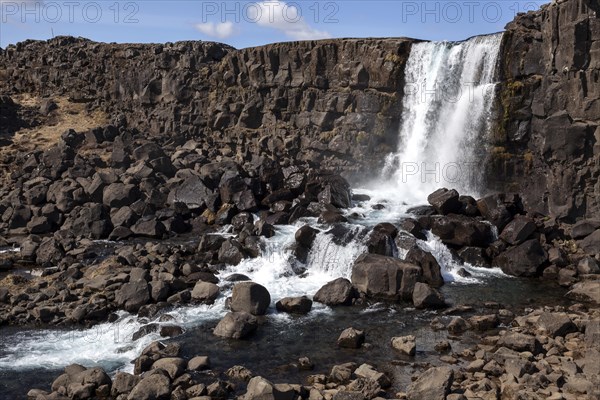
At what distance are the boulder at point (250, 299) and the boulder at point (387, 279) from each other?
14.4ft

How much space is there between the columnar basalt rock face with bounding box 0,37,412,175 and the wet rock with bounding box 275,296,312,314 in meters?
20.6

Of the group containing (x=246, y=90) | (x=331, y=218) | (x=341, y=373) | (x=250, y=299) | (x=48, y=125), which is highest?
(x=246, y=90)

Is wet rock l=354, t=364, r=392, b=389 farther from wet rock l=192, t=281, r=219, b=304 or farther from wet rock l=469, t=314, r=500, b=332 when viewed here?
wet rock l=192, t=281, r=219, b=304

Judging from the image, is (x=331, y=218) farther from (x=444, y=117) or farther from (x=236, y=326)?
(x=236, y=326)

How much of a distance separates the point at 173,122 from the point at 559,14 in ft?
103

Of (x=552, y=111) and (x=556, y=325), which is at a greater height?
(x=552, y=111)

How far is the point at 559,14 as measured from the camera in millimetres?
32406

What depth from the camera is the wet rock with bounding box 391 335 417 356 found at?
2058 centimetres

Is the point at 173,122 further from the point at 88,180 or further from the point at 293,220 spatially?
the point at 293,220

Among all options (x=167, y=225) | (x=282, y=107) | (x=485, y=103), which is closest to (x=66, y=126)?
(x=282, y=107)

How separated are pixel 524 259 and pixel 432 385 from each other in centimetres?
1391

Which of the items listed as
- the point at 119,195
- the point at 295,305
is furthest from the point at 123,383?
the point at 119,195

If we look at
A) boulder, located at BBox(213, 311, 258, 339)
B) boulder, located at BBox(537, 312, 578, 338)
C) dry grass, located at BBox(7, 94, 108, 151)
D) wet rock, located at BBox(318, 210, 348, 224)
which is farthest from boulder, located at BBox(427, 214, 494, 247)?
dry grass, located at BBox(7, 94, 108, 151)

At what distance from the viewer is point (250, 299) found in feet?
79.5
